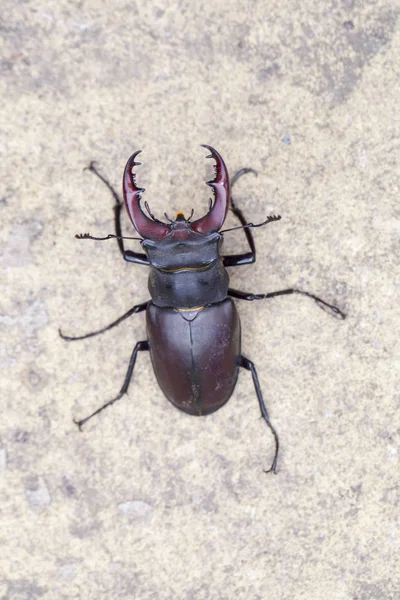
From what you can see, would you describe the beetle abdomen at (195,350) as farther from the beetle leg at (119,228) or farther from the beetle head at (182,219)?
the beetle head at (182,219)

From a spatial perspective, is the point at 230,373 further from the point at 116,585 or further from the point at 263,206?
the point at 116,585

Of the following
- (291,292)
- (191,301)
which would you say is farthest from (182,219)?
(291,292)

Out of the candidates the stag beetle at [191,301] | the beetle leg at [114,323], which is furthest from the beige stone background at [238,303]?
the stag beetle at [191,301]

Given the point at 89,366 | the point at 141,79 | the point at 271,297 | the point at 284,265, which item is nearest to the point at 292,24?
the point at 141,79

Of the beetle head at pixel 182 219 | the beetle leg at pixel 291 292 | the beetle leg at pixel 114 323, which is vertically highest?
the beetle head at pixel 182 219

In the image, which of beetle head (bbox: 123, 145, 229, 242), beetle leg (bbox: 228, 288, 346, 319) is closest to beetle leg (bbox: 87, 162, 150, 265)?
beetle head (bbox: 123, 145, 229, 242)

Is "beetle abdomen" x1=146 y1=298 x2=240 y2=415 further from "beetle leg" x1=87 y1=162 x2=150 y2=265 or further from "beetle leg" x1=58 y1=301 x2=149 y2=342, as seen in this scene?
"beetle leg" x1=87 y1=162 x2=150 y2=265
